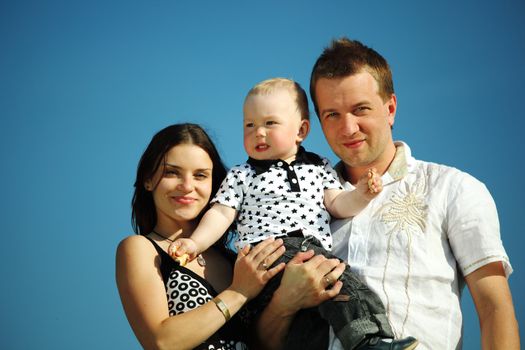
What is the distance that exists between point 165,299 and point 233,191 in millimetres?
970

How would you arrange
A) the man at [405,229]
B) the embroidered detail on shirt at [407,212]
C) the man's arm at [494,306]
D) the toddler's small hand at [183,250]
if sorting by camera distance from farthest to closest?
the embroidered detail on shirt at [407,212] → the toddler's small hand at [183,250] → the man at [405,229] → the man's arm at [494,306]

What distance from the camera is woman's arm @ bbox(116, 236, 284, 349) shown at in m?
3.87

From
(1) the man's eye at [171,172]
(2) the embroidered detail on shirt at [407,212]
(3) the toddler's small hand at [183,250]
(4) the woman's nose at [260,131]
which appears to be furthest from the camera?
(1) the man's eye at [171,172]

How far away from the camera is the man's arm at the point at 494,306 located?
3668 millimetres

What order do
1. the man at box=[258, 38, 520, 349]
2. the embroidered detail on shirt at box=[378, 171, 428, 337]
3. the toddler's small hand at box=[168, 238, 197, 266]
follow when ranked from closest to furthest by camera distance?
the man at box=[258, 38, 520, 349] → the toddler's small hand at box=[168, 238, 197, 266] → the embroidered detail on shirt at box=[378, 171, 428, 337]

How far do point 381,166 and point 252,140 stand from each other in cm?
110

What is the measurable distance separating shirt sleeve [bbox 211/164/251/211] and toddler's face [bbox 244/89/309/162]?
0.68 feet

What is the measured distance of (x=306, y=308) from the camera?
13.1ft

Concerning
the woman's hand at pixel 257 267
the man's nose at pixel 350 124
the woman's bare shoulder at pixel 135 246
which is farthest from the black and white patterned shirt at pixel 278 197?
the woman's bare shoulder at pixel 135 246

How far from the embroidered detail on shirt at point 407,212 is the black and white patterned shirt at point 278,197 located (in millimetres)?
449

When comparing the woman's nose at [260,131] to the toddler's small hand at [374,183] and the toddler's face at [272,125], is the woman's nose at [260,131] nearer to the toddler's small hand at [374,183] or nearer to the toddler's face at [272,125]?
the toddler's face at [272,125]

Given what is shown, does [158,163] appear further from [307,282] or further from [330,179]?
[307,282]

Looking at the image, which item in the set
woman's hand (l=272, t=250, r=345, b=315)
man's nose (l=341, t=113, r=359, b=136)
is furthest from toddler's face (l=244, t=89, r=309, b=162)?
woman's hand (l=272, t=250, r=345, b=315)

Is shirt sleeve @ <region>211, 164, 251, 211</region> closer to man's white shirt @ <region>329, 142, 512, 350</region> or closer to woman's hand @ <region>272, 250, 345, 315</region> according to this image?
woman's hand @ <region>272, 250, 345, 315</region>
